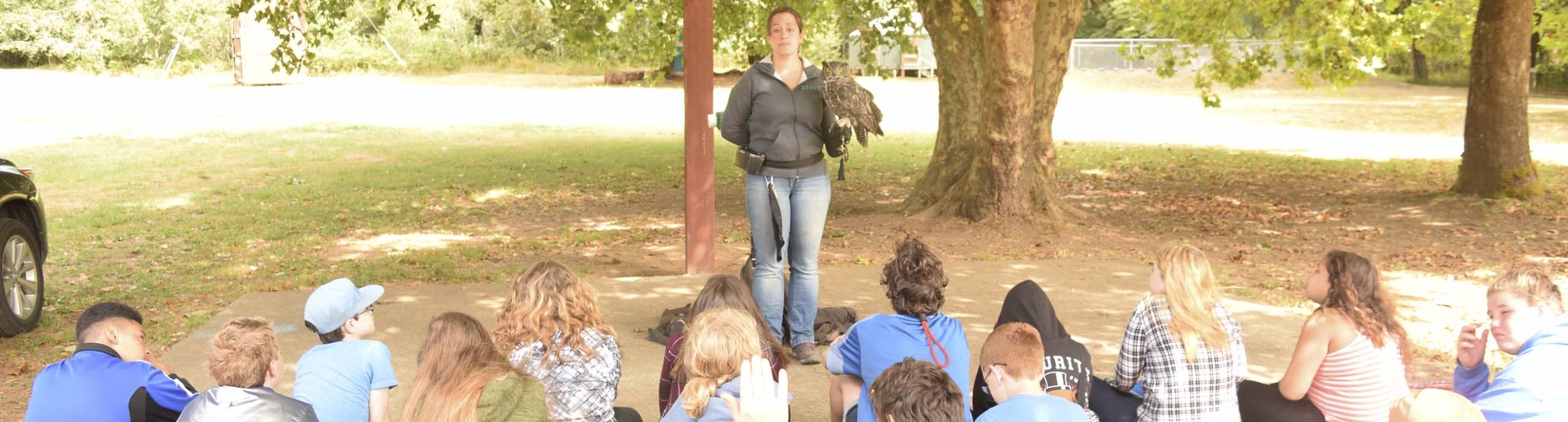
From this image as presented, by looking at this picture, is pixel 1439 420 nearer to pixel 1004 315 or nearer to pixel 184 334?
pixel 1004 315

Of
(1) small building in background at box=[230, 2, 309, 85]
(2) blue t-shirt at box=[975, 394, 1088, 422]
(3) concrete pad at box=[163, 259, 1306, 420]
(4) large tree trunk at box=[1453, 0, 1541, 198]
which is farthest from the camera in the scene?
(1) small building in background at box=[230, 2, 309, 85]

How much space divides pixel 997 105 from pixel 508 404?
7484 mm

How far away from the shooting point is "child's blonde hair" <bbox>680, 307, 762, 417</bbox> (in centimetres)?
322

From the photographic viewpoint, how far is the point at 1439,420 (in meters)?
2.59

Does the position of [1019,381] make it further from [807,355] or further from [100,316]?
[100,316]

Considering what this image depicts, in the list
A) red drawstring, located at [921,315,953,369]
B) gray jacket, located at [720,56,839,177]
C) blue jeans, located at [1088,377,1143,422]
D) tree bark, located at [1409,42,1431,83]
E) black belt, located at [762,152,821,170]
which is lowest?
blue jeans, located at [1088,377,1143,422]

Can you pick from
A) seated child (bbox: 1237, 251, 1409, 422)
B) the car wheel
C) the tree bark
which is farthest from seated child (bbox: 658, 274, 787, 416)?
the tree bark

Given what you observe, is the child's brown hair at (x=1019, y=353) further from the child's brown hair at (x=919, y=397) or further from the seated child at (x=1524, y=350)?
the seated child at (x=1524, y=350)

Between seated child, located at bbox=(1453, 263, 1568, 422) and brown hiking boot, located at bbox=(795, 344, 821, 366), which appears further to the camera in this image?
brown hiking boot, located at bbox=(795, 344, 821, 366)

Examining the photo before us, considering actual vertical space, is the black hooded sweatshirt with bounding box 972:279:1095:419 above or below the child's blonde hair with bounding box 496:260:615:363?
below

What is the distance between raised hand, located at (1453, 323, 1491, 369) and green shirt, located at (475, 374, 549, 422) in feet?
9.99

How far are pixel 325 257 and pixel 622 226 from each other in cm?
283

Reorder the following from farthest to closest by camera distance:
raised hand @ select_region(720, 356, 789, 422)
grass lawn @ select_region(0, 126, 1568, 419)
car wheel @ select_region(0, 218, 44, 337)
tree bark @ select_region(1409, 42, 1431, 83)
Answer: tree bark @ select_region(1409, 42, 1431, 83) → grass lawn @ select_region(0, 126, 1568, 419) → car wheel @ select_region(0, 218, 44, 337) → raised hand @ select_region(720, 356, 789, 422)

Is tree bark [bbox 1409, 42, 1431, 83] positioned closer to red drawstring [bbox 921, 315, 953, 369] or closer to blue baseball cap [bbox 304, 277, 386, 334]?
red drawstring [bbox 921, 315, 953, 369]
